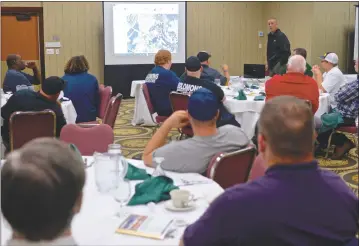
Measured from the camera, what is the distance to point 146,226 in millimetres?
1948

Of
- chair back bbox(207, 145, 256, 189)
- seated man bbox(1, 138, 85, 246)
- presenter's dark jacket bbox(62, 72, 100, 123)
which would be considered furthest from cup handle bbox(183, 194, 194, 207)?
presenter's dark jacket bbox(62, 72, 100, 123)

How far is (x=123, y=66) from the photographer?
1118cm

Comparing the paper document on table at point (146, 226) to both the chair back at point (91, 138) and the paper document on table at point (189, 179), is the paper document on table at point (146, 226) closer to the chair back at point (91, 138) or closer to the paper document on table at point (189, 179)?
Answer: the paper document on table at point (189, 179)

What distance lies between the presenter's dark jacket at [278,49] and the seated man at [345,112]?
303 cm

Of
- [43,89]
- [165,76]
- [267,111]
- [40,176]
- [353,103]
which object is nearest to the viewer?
[40,176]

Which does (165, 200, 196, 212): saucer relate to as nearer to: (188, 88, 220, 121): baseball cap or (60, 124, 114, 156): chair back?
(188, 88, 220, 121): baseball cap

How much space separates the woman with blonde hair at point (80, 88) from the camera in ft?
19.2

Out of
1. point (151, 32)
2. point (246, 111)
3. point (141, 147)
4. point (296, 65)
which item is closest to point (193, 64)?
point (246, 111)

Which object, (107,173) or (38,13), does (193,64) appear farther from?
(38,13)

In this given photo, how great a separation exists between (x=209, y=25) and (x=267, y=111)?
36.1 feet

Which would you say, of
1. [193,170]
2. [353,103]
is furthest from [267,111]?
[353,103]

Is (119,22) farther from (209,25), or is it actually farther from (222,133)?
(222,133)

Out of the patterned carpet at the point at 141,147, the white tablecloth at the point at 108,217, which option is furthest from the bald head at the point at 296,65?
the white tablecloth at the point at 108,217

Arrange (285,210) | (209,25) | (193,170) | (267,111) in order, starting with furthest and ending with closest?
(209,25), (193,170), (267,111), (285,210)
